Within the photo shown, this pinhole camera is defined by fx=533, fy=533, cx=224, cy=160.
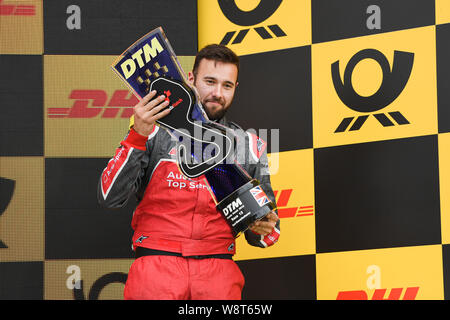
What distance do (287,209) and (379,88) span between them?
0.55 m

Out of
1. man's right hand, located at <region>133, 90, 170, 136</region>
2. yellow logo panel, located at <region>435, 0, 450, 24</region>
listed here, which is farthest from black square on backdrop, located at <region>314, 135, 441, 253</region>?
man's right hand, located at <region>133, 90, 170, 136</region>

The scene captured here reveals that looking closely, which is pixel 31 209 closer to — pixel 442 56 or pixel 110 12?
pixel 110 12

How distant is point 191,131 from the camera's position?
4.25 feet

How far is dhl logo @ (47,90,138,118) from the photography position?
2082 mm

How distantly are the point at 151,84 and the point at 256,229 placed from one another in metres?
0.45

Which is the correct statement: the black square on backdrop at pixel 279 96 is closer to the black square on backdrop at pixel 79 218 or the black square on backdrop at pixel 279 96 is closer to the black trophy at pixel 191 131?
the black square on backdrop at pixel 79 218

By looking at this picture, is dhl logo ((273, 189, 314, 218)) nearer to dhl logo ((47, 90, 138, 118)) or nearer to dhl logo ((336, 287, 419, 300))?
dhl logo ((336, 287, 419, 300))

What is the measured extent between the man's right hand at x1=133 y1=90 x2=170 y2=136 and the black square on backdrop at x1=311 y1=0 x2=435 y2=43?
0.91m

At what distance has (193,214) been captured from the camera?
1.37 meters

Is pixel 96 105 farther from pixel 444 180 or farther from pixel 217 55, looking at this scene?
pixel 444 180

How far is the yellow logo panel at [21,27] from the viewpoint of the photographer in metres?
2.07

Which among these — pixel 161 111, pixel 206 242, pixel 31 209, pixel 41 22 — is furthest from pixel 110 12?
pixel 206 242

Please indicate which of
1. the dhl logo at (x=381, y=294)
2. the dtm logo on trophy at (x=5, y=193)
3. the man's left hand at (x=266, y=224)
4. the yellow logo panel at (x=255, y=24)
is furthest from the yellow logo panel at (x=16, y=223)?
the dhl logo at (x=381, y=294)

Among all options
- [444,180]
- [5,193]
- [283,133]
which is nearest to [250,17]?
[283,133]
